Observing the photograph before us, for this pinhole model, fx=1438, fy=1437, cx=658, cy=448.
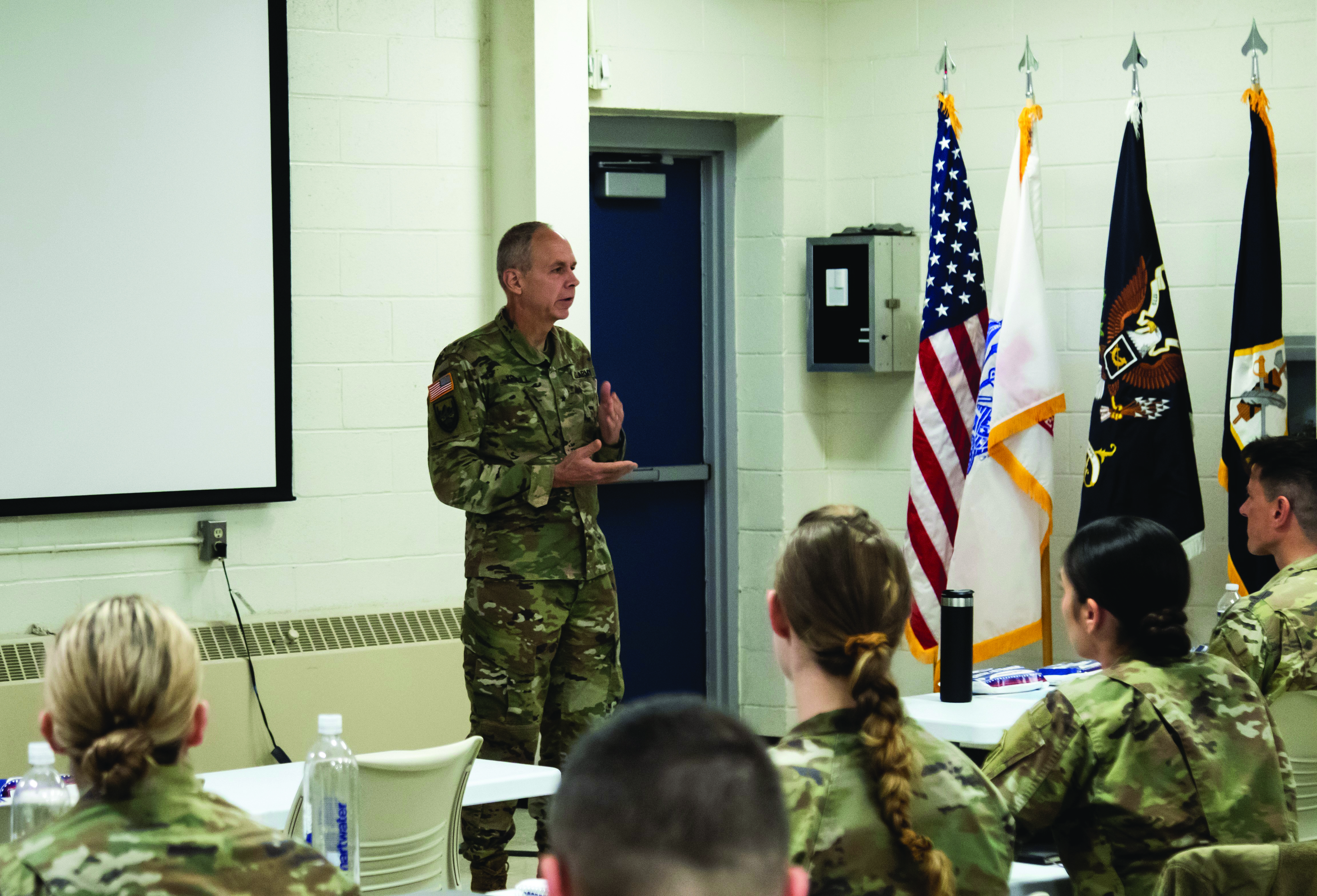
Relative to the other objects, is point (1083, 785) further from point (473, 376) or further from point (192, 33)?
point (192, 33)

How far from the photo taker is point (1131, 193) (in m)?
4.43

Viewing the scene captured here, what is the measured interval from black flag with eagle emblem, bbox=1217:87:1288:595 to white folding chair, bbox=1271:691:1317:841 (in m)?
1.55

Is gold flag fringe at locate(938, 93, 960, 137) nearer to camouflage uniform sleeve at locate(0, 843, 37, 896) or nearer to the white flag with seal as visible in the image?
the white flag with seal

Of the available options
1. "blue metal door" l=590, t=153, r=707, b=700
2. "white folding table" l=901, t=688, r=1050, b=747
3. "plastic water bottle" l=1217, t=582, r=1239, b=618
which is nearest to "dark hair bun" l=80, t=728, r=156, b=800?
"white folding table" l=901, t=688, r=1050, b=747

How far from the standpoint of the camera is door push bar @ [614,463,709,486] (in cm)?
521

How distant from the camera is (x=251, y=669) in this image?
4223 millimetres

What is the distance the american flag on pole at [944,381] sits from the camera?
15.4 ft

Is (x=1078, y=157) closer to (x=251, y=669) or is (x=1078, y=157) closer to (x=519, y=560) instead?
(x=519, y=560)

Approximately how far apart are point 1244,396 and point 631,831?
3.79 metres

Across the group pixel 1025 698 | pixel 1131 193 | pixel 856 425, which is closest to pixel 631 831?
pixel 1025 698

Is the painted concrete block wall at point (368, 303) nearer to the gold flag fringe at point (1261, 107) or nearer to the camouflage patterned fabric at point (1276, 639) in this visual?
the gold flag fringe at point (1261, 107)

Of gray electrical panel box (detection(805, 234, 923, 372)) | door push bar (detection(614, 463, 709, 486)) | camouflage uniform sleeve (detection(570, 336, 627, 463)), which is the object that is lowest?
door push bar (detection(614, 463, 709, 486))

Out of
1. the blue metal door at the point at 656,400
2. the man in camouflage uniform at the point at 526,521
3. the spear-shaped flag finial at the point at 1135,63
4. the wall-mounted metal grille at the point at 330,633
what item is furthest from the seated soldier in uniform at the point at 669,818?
the blue metal door at the point at 656,400

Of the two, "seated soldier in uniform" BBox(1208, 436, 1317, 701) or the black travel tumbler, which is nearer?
"seated soldier in uniform" BBox(1208, 436, 1317, 701)
